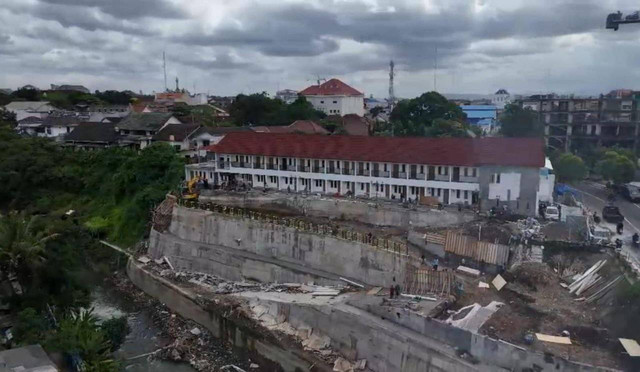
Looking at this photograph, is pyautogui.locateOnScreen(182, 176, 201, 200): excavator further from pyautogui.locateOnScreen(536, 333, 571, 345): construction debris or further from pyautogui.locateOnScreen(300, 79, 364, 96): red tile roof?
pyautogui.locateOnScreen(300, 79, 364, 96): red tile roof

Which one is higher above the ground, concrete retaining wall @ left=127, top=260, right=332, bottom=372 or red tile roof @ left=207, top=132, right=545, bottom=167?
red tile roof @ left=207, top=132, right=545, bottom=167

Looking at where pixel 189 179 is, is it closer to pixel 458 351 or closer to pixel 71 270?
pixel 71 270

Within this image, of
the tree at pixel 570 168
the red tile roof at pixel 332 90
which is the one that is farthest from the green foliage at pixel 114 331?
the red tile roof at pixel 332 90

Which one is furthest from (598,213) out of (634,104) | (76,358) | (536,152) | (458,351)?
(76,358)

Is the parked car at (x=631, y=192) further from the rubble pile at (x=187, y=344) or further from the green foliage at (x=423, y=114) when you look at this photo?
the rubble pile at (x=187, y=344)

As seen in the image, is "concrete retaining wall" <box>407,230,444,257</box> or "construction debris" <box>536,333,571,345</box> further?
"concrete retaining wall" <box>407,230,444,257</box>

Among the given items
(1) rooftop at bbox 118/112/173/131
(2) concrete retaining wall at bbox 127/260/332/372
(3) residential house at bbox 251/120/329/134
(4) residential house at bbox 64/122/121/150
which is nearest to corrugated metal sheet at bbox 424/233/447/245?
(2) concrete retaining wall at bbox 127/260/332/372

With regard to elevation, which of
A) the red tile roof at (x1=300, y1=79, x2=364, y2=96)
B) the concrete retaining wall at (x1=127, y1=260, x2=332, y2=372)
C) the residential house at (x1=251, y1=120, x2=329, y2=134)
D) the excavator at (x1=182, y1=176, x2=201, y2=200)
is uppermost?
the red tile roof at (x1=300, y1=79, x2=364, y2=96)
